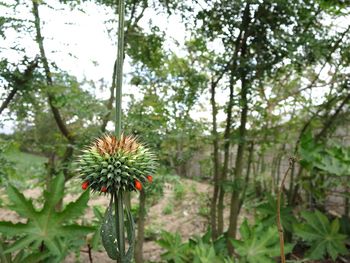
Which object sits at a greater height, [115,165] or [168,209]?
[115,165]

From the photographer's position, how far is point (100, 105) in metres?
2.97

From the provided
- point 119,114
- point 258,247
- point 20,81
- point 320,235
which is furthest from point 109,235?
point 320,235

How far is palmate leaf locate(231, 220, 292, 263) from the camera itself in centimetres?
243

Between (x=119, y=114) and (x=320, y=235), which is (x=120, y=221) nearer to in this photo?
(x=119, y=114)

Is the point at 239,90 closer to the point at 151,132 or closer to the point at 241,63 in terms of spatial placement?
the point at 241,63

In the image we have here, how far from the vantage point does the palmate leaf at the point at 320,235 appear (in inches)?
115

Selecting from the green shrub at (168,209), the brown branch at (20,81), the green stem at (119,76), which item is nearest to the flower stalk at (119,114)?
the green stem at (119,76)

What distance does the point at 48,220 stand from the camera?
6.35 ft

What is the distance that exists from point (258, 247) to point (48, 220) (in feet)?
4.26

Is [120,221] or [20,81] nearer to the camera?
[120,221]

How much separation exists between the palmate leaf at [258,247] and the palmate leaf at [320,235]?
0.52m

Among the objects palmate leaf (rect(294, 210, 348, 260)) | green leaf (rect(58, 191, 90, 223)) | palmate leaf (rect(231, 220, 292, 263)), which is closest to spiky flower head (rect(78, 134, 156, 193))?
green leaf (rect(58, 191, 90, 223))

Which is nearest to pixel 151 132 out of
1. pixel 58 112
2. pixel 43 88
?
pixel 43 88

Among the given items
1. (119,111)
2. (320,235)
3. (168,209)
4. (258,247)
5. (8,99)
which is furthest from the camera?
(168,209)
